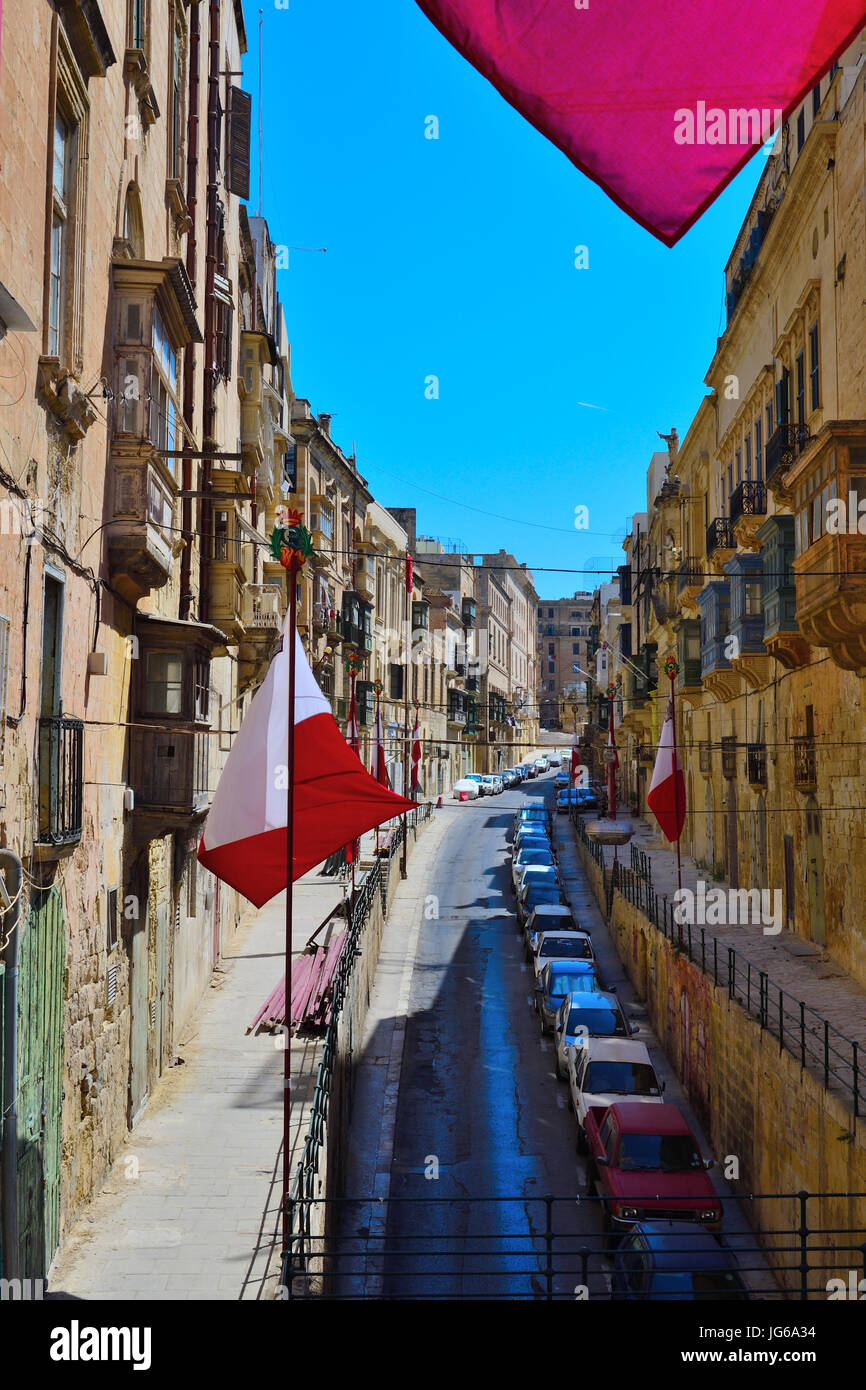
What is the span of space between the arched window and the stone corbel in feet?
13.7

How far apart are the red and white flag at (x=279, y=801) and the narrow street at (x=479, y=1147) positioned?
9.82ft

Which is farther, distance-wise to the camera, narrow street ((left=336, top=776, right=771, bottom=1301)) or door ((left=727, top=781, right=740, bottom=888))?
door ((left=727, top=781, right=740, bottom=888))

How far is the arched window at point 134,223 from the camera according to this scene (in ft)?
51.2

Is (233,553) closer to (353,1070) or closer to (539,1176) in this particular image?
(353,1070)

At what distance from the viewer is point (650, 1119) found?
15641mm

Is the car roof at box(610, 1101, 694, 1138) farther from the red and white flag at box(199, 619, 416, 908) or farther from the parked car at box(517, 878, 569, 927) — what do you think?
the parked car at box(517, 878, 569, 927)

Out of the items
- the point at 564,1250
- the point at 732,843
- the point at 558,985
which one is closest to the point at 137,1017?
the point at 564,1250

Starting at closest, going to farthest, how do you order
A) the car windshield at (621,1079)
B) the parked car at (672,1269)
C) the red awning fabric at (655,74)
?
the red awning fabric at (655,74) < the parked car at (672,1269) < the car windshield at (621,1079)

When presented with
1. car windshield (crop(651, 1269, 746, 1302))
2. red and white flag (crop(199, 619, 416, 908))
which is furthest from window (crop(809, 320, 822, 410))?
car windshield (crop(651, 1269, 746, 1302))

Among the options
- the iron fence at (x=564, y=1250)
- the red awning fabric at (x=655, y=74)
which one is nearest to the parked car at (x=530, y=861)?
the iron fence at (x=564, y=1250)

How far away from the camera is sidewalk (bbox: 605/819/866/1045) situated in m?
17.4

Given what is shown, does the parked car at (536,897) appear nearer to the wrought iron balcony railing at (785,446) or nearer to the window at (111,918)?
the wrought iron balcony railing at (785,446)

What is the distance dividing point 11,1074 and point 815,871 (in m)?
18.7
